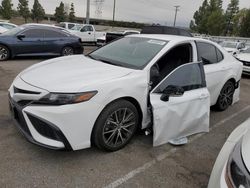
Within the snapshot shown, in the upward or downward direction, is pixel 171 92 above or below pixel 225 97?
above

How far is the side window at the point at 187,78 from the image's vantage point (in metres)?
3.57

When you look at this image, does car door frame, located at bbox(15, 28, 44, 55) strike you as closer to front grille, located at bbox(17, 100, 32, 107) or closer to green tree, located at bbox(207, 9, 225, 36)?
front grille, located at bbox(17, 100, 32, 107)

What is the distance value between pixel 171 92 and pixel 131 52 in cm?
102

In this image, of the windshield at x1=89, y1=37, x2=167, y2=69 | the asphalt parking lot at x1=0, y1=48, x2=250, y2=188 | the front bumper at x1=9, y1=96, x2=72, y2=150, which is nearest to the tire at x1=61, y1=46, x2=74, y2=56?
the windshield at x1=89, y1=37, x2=167, y2=69

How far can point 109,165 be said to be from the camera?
10.1 feet

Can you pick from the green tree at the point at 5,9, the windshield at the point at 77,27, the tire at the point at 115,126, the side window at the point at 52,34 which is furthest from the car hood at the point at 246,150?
the green tree at the point at 5,9

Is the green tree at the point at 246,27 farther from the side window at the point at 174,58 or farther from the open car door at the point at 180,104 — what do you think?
the open car door at the point at 180,104

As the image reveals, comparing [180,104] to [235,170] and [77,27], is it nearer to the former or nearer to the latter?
[235,170]

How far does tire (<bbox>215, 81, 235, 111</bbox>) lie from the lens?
16.8ft

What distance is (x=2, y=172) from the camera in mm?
2783

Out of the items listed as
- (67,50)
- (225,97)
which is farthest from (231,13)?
(225,97)

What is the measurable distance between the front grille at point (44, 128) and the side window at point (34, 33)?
303 inches

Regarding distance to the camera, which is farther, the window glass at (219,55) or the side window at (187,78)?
the window glass at (219,55)

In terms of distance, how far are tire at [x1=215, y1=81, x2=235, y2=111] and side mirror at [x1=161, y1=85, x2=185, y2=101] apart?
6.44 ft
